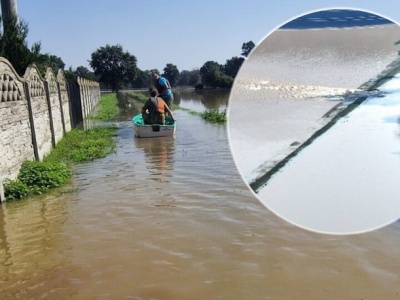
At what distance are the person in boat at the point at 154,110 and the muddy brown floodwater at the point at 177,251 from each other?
707cm

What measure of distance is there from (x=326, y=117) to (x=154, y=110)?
13044 millimetres

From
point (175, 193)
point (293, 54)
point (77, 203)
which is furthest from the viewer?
point (175, 193)

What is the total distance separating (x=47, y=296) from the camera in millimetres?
3580

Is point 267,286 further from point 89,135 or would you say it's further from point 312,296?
point 89,135

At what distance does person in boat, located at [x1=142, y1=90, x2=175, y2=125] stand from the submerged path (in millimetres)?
12977

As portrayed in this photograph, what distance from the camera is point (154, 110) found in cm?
1396

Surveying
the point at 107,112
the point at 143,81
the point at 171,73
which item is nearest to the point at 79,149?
the point at 107,112

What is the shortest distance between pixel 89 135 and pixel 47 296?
12054 mm

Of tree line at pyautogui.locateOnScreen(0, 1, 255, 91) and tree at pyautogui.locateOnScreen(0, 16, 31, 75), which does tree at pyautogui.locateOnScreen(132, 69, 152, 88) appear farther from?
tree at pyautogui.locateOnScreen(0, 16, 31, 75)

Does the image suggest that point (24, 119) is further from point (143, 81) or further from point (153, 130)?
point (143, 81)

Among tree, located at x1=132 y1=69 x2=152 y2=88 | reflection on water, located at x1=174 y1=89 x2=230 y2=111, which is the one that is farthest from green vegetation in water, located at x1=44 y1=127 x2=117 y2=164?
tree, located at x1=132 y1=69 x2=152 y2=88

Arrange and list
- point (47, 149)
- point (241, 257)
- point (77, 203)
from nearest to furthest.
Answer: point (241, 257) → point (77, 203) → point (47, 149)

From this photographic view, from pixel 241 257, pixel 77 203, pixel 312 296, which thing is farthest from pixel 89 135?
pixel 312 296

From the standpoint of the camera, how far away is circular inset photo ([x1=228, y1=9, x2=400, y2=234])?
110 centimetres
